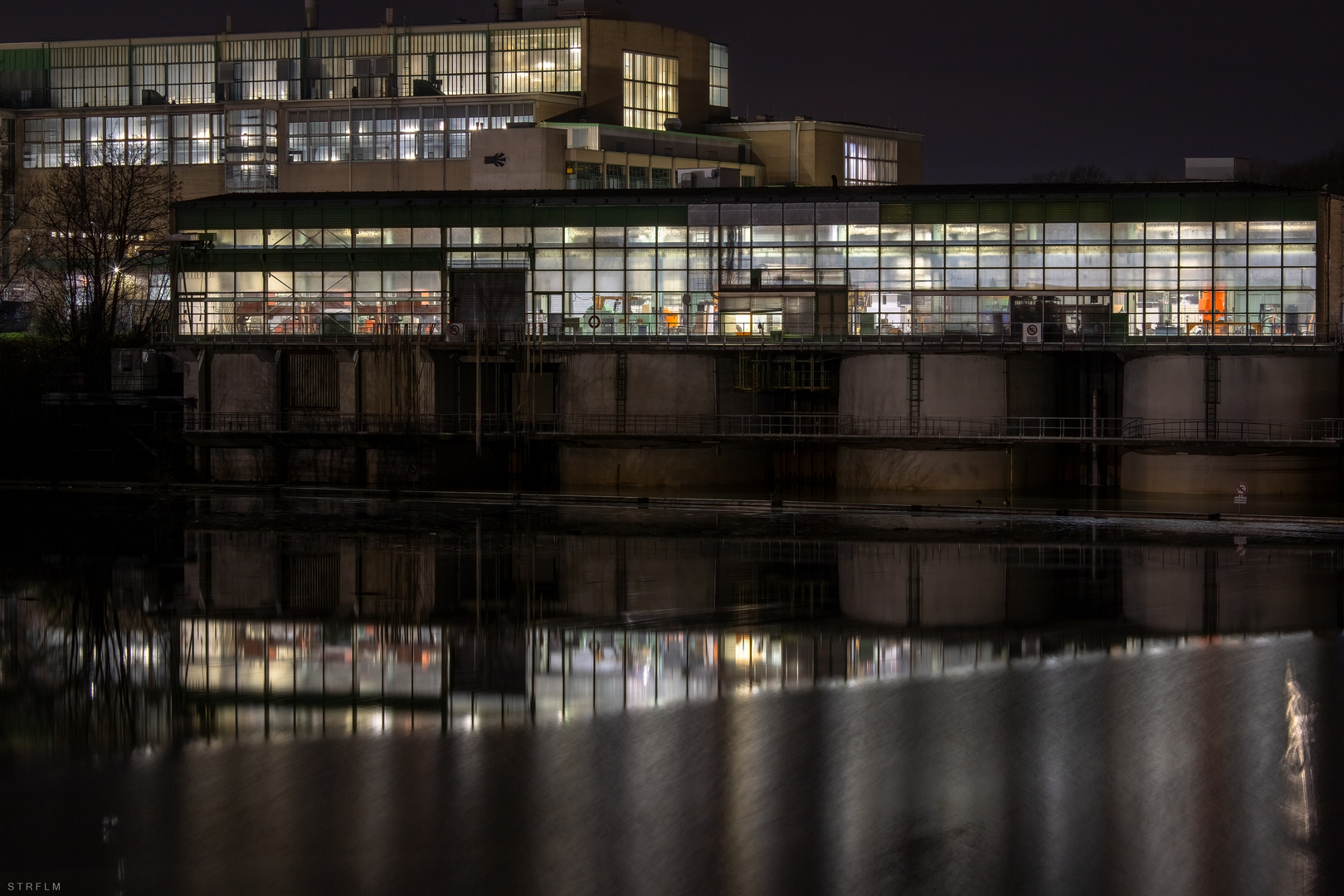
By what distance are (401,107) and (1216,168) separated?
4873cm

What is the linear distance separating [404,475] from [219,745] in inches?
1470

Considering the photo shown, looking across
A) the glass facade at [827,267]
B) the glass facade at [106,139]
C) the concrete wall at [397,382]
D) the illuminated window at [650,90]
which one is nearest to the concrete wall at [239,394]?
the glass facade at [827,267]

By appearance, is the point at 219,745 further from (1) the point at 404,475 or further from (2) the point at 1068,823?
(1) the point at 404,475

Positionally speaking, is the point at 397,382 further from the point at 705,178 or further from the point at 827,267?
the point at 705,178

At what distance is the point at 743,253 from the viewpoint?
201ft

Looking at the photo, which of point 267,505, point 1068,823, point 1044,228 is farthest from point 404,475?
point 1068,823

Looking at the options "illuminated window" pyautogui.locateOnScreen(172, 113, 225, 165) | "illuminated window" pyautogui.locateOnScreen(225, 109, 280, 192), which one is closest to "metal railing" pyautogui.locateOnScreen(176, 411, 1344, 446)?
"illuminated window" pyautogui.locateOnScreen(225, 109, 280, 192)

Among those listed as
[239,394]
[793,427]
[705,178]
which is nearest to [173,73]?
[705,178]

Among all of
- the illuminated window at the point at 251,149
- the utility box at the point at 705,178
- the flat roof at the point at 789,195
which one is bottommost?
the flat roof at the point at 789,195

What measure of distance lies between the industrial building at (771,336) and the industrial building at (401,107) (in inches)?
1174

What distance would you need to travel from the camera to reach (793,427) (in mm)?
60781

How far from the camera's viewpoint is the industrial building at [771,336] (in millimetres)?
56500

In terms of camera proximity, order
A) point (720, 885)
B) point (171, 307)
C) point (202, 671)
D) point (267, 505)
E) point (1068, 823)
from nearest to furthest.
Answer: point (720, 885)
point (1068, 823)
point (202, 671)
point (267, 505)
point (171, 307)

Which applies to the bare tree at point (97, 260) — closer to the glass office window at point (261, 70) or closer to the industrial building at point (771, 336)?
the glass office window at point (261, 70)
